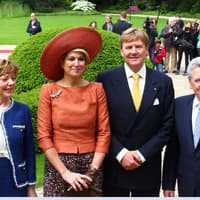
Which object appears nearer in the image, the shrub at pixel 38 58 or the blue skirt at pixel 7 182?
the blue skirt at pixel 7 182

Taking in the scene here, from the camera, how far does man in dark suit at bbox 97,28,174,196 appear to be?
13.0ft

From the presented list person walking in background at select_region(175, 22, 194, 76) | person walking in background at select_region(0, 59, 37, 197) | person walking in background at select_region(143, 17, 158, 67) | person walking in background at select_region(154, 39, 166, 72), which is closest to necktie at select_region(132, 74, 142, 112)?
person walking in background at select_region(0, 59, 37, 197)

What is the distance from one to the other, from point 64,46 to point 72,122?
1.81 ft

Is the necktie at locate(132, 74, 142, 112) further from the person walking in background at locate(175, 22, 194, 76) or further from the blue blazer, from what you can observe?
the person walking in background at locate(175, 22, 194, 76)

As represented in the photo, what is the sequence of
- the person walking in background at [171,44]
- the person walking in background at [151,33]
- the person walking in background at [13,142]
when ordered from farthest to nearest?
the person walking in background at [171,44], the person walking in background at [151,33], the person walking in background at [13,142]

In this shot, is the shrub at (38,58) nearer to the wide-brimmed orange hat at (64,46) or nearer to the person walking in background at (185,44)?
the wide-brimmed orange hat at (64,46)

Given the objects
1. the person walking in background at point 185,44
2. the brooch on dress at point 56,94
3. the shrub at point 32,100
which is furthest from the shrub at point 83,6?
the brooch on dress at point 56,94

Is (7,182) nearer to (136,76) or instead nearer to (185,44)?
(136,76)

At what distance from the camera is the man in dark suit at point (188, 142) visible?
12.6ft

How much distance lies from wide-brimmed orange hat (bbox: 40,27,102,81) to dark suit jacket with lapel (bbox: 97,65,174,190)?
35 centimetres

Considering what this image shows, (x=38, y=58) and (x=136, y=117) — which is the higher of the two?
(x=136, y=117)

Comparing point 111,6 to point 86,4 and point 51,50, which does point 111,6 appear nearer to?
point 86,4

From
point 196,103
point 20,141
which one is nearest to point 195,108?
point 196,103

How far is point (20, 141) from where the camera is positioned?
3719 millimetres
